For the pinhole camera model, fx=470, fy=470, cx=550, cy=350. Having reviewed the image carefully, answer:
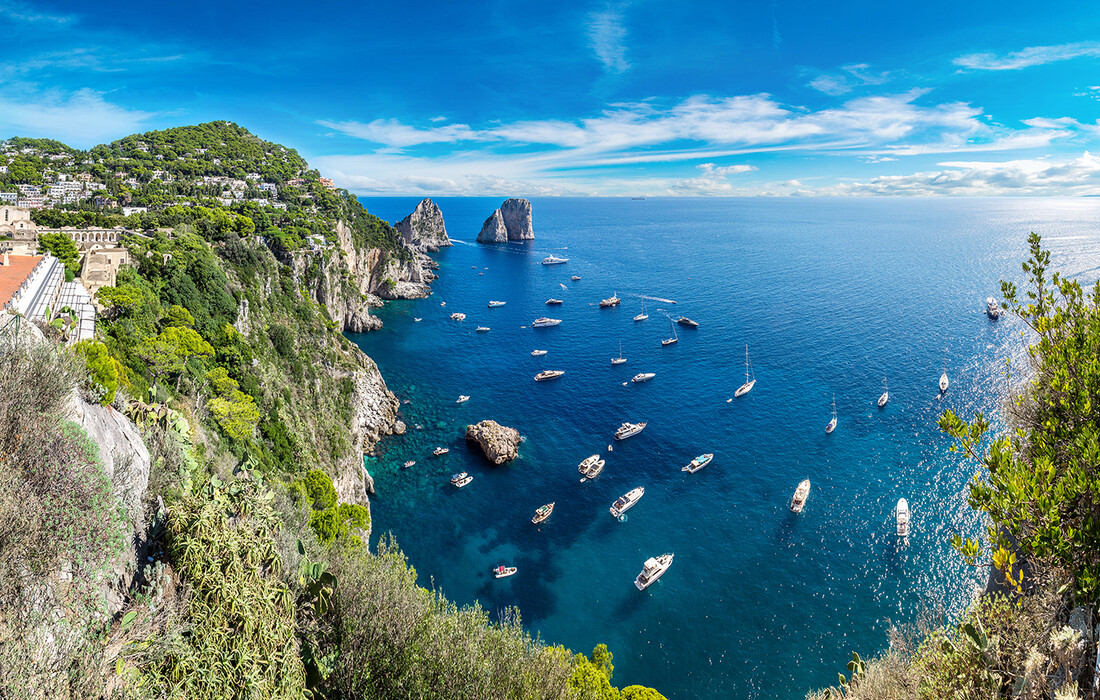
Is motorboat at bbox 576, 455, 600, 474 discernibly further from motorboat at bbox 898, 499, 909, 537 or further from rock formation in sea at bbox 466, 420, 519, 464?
motorboat at bbox 898, 499, 909, 537

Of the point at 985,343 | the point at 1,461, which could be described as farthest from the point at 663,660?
the point at 985,343

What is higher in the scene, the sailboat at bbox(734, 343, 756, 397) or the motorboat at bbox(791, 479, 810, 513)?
the sailboat at bbox(734, 343, 756, 397)

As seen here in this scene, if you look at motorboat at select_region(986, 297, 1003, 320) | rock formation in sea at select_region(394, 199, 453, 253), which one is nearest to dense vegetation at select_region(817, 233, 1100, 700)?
motorboat at select_region(986, 297, 1003, 320)

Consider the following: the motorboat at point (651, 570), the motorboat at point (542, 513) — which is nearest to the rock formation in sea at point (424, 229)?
the motorboat at point (542, 513)

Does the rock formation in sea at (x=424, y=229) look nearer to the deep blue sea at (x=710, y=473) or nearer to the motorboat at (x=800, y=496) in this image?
the deep blue sea at (x=710, y=473)

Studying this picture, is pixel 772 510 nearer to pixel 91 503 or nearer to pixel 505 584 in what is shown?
pixel 505 584
